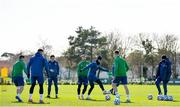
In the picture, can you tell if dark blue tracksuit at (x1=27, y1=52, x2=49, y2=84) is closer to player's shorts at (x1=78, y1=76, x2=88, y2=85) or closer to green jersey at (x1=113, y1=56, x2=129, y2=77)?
green jersey at (x1=113, y1=56, x2=129, y2=77)

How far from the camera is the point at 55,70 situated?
2625 centimetres

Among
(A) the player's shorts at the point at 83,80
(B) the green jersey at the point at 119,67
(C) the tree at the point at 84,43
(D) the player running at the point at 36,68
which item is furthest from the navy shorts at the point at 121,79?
(C) the tree at the point at 84,43

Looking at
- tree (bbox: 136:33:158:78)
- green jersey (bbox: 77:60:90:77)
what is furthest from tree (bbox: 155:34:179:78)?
green jersey (bbox: 77:60:90:77)

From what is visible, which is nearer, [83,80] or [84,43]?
[83,80]

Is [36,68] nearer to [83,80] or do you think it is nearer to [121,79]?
[121,79]

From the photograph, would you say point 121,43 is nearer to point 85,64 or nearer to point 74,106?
point 85,64

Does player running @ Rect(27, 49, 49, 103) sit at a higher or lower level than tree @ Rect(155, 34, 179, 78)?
lower

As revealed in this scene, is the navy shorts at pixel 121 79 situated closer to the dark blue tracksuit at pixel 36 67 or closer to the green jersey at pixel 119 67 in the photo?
the green jersey at pixel 119 67

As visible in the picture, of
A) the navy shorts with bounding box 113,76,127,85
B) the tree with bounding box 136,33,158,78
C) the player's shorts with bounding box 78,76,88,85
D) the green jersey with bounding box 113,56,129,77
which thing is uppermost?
the tree with bounding box 136,33,158,78

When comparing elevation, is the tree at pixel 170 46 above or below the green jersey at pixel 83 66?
above

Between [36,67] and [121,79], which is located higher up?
[36,67]

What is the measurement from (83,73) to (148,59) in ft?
270

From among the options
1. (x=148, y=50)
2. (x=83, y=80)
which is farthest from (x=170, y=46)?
(x=83, y=80)

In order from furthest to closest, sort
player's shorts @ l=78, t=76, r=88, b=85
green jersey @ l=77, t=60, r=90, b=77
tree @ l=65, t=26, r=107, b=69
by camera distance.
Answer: tree @ l=65, t=26, r=107, b=69 → player's shorts @ l=78, t=76, r=88, b=85 → green jersey @ l=77, t=60, r=90, b=77
